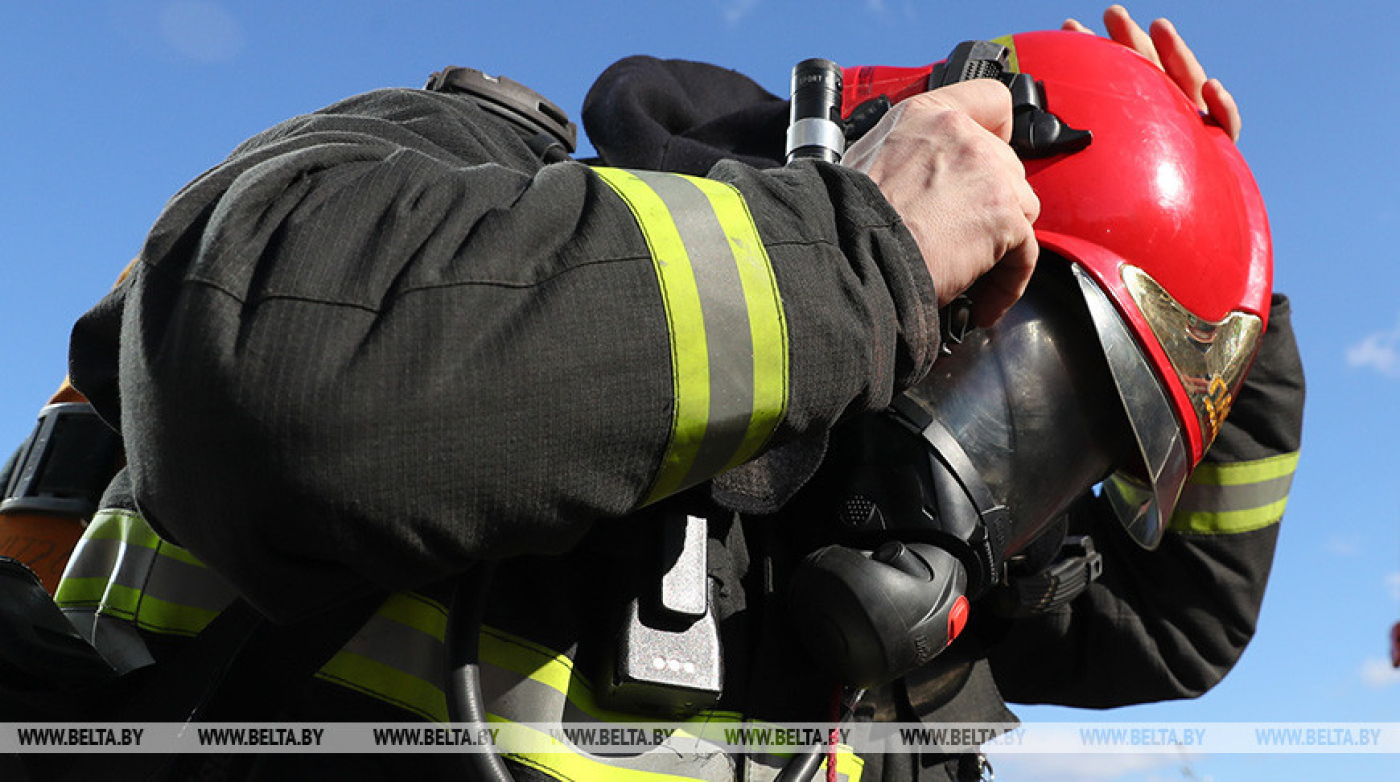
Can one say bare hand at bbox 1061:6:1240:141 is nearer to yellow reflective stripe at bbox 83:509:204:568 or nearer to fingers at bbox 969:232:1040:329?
fingers at bbox 969:232:1040:329

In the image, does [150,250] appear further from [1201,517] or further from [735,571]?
[1201,517]

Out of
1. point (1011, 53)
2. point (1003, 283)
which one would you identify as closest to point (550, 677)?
point (1003, 283)

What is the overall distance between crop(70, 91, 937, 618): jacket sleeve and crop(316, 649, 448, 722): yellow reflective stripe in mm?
224

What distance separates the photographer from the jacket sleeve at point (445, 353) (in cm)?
100

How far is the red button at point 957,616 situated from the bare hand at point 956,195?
1.22ft

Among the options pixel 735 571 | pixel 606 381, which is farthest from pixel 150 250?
pixel 735 571

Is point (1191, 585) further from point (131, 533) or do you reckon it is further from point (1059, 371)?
point (131, 533)

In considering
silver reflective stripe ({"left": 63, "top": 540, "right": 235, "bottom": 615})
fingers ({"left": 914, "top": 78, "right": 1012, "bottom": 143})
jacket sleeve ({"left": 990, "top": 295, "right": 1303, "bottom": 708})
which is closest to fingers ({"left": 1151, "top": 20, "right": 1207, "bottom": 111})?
jacket sleeve ({"left": 990, "top": 295, "right": 1303, "bottom": 708})

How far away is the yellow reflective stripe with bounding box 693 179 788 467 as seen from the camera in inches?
45.0

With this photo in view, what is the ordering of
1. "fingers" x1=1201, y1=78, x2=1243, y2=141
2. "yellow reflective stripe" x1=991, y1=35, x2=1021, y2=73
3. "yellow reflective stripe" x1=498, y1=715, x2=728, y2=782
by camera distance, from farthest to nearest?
A: "fingers" x1=1201, y1=78, x2=1243, y2=141 < "yellow reflective stripe" x1=991, y1=35, x2=1021, y2=73 < "yellow reflective stripe" x1=498, y1=715, x2=728, y2=782

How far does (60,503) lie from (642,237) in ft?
3.79

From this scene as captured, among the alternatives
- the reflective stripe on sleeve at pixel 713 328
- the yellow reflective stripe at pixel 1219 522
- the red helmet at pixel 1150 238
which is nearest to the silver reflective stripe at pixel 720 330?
the reflective stripe on sleeve at pixel 713 328

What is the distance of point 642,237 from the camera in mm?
1129

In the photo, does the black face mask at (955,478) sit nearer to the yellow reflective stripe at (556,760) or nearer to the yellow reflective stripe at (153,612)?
the yellow reflective stripe at (556,760)
